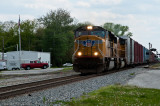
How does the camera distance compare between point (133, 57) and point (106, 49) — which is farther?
point (133, 57)

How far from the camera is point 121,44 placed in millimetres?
26531

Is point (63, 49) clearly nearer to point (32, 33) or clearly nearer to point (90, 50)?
point (32, 33)

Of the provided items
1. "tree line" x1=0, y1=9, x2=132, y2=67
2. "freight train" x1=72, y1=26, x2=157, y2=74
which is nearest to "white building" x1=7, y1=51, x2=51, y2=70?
"tree line" x1=0, y1=9, x2=132, y2=67

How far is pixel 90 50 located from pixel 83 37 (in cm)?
119

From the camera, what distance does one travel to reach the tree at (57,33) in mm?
61719

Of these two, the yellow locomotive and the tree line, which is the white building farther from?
the yellow locomotive

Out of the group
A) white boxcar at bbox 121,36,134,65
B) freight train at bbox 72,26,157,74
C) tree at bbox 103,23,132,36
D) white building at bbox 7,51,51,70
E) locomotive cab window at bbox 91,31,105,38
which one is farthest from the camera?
tree at bbox 103,23,132,36

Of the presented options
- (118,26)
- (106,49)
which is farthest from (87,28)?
(118,26)

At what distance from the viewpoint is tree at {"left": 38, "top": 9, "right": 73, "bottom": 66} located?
61.7 meters

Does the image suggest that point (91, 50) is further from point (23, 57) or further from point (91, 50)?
point (23, 57)

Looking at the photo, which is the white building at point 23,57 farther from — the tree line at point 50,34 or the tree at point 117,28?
the tree at point 117,28

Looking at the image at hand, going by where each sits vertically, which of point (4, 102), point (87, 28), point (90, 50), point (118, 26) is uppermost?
point (118, 26)

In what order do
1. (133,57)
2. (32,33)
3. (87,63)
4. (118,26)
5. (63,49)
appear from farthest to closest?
(118,26)
(32,33)
(63,49)
(133,57)
(87,63)

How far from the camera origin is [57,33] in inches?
2574
